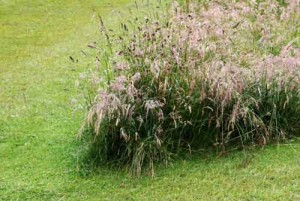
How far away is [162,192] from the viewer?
412 centimetres

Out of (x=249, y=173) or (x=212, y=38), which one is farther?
(x=212, y=38)

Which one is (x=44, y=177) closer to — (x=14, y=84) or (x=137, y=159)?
(x=137, y=159)

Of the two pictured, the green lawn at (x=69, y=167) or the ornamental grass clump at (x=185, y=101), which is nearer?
the green lawn at (x=69, y=167)

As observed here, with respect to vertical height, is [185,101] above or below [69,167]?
above

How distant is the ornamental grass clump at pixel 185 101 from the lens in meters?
4.46

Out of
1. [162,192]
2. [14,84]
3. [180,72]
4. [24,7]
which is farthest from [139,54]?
[24,7]

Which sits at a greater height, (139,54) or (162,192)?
(139,54)

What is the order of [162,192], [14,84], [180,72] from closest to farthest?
[162,192] → [180,72] → [14,84]

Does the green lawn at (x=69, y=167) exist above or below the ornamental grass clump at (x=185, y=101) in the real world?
below

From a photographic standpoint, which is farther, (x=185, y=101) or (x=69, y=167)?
(x=185, y=101)

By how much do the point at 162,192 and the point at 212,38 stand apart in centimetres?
185

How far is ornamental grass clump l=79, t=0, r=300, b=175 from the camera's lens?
4461 millimetres

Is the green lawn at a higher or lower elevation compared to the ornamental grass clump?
lower

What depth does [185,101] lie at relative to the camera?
15.2ft
